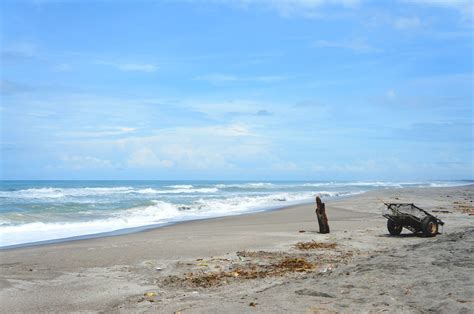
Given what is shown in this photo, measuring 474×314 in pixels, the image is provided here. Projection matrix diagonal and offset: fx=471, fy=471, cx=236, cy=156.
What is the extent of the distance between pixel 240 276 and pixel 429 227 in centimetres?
776

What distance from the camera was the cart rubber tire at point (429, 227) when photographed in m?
14.1

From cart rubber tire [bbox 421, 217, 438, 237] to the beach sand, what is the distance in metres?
0.33

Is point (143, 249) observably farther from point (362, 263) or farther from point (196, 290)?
point (362, 263)

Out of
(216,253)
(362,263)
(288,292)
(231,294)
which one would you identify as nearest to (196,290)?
(231,294)

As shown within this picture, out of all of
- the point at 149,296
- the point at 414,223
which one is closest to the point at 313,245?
the point at 414,223

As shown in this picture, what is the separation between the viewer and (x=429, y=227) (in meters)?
14.1

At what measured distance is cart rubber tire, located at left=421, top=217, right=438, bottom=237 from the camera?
14071 millimetres

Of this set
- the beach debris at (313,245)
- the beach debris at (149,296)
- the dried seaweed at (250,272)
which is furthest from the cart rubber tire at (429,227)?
the beach debris at (149,296)

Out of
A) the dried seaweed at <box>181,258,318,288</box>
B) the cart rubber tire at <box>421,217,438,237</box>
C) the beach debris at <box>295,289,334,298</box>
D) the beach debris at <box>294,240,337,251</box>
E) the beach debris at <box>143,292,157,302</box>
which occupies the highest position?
the cart rubber tire at <box>421,217,438,237</box>

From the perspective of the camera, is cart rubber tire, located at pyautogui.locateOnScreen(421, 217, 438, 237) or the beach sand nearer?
the beach sand

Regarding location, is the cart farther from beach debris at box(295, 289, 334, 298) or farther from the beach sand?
beach debris at box(295, 289, 334, 298)

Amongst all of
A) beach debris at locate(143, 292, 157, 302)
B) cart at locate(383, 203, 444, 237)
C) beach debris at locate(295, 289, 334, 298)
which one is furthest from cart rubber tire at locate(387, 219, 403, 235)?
beach debris at locate(143, 292, 157, 302)

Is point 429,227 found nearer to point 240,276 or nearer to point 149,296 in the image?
point 240,276

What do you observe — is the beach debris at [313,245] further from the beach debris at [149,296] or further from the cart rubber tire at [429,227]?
the beach debris at [149,296]
